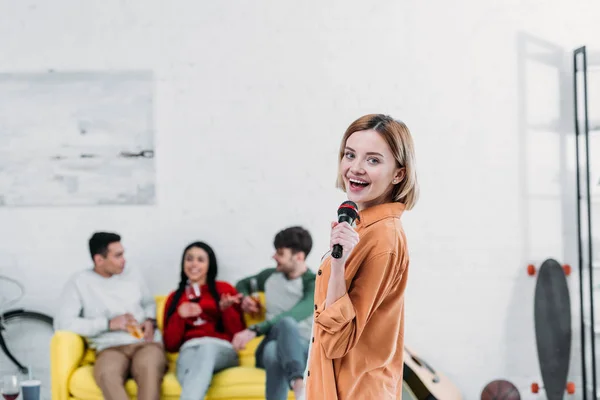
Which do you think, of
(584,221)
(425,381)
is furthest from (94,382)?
(584,221)

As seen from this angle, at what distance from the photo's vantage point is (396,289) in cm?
155

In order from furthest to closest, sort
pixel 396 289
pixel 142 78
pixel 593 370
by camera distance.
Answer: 1. pixel 142 78
2. pixel 593 370
3. pixel 396 289

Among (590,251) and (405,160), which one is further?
(590,251)

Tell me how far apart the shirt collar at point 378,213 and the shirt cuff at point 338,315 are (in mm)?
183

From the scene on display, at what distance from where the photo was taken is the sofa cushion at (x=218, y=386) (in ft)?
11.7

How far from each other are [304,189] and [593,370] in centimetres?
182

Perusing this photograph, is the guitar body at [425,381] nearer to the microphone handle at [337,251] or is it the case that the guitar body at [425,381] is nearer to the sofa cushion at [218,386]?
the sofa cushion at [218,386]

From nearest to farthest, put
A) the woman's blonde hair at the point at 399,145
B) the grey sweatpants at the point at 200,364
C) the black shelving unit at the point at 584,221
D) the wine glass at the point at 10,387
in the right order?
the woman's blonde hair at the point at 399,145 → the wine glass at the point at 10,387 → the grey sweatpants at the point at 200,364 → the black shelving unit at the point at 584,221

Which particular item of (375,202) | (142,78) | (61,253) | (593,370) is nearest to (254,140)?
(142,78)

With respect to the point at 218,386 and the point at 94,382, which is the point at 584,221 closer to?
the point at 218,386

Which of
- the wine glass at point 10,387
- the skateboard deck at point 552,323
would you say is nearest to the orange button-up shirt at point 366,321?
the wine glass at point 10,387

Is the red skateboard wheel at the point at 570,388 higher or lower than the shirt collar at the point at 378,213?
lower

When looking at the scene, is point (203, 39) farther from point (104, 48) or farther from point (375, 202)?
point (375, 202)

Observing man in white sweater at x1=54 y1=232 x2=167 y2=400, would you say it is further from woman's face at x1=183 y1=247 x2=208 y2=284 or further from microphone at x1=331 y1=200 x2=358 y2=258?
microphone at x1=331 y1=200 x2=358 y2=258
